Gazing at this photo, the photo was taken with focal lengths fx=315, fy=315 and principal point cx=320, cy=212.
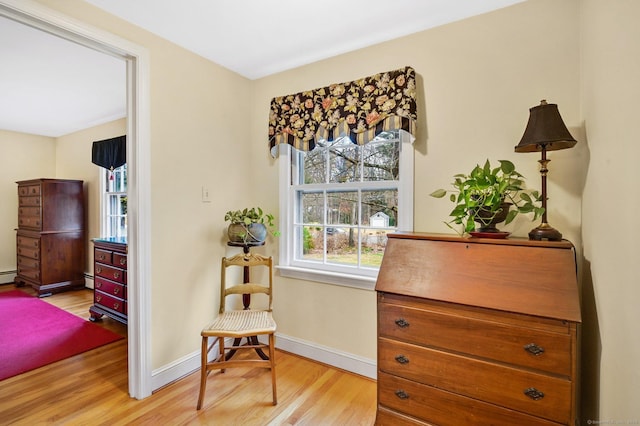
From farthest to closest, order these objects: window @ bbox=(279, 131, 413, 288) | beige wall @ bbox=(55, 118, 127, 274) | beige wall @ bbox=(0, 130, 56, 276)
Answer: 1. beige wall @ bbox=(0, 130, 56, 276)
2. beige wall @ bbox=(55, 118, 127, 274)
3. window @ bbox=(279, 131, 413, 288)

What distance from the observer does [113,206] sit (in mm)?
4367

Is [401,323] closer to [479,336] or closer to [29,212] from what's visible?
[479,336]

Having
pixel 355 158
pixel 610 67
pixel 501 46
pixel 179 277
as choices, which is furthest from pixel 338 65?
pixel 179 277

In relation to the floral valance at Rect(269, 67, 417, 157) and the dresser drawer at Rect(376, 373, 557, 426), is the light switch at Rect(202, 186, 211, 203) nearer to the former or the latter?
the floral valance at Rect(269, 67, 417, 157)

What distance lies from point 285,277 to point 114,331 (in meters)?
1.83

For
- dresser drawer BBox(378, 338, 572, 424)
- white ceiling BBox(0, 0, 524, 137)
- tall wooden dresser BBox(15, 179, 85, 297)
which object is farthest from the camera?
tall wooden dresser BBox(15, 179, 85, 297)

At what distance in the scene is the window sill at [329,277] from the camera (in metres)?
2.17

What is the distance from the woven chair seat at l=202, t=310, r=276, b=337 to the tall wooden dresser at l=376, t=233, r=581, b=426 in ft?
2.48

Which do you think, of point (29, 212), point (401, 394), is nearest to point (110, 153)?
point (29, 212)

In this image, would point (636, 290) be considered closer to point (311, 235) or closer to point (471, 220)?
point (471, 220)

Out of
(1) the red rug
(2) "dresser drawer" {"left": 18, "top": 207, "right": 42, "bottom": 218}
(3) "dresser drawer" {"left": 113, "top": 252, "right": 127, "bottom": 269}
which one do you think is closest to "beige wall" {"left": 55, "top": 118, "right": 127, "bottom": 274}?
(2) "dresser drawer" {"left": 18, "top": 207, "right": 42, "bottom": 218}

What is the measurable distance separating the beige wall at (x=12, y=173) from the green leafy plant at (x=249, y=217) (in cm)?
447

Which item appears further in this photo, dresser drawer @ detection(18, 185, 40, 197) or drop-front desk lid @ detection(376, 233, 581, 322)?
dresser drawer @ detection(18, 185, 40, 197)

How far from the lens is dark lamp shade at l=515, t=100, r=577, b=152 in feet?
4.51
